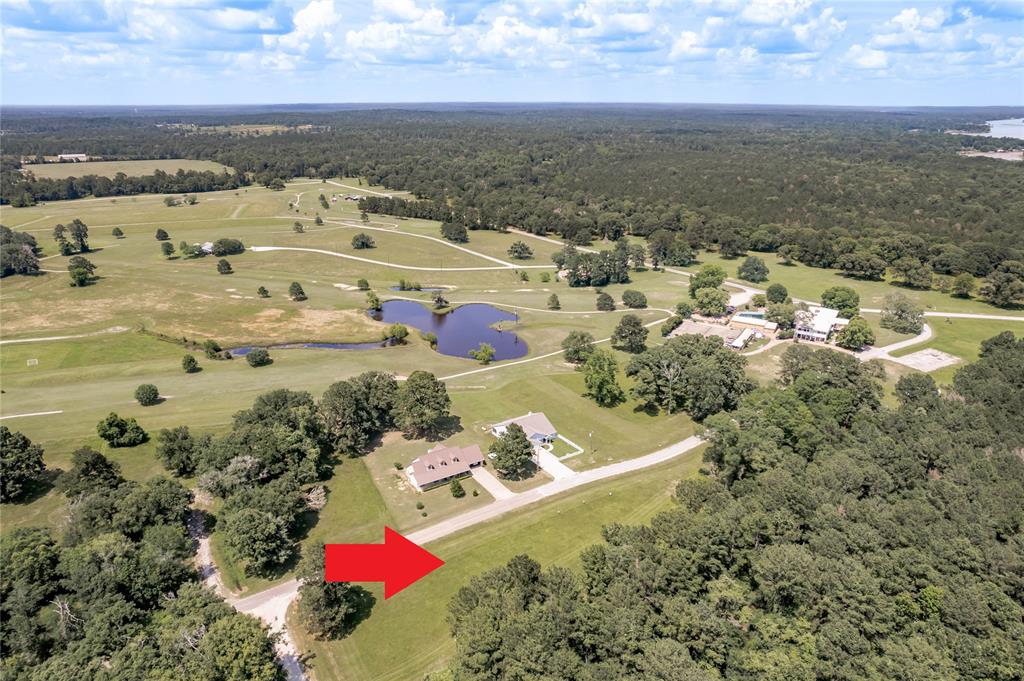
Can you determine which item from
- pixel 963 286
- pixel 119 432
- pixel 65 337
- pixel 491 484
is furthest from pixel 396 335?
pixel 963 286

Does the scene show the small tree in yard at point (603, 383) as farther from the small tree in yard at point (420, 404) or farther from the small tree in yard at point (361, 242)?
the small tree in yard at point (361, 242)

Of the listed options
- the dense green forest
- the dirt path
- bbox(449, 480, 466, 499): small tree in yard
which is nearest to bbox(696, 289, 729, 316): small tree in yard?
the dense green forest

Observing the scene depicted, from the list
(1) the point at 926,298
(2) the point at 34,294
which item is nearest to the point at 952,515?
(1) the point at 926,298

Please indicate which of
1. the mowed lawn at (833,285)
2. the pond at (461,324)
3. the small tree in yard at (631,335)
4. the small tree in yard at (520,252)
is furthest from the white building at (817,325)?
the small tree in yard at (520,252)

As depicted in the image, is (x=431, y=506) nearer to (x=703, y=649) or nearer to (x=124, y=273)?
(x=703, y=649)

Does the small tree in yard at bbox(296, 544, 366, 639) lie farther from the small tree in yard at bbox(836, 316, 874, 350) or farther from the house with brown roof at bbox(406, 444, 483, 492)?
→ the small tree in yard at bbox(836, 316, 874, 350)

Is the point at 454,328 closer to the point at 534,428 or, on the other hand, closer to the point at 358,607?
the point at 534,428
